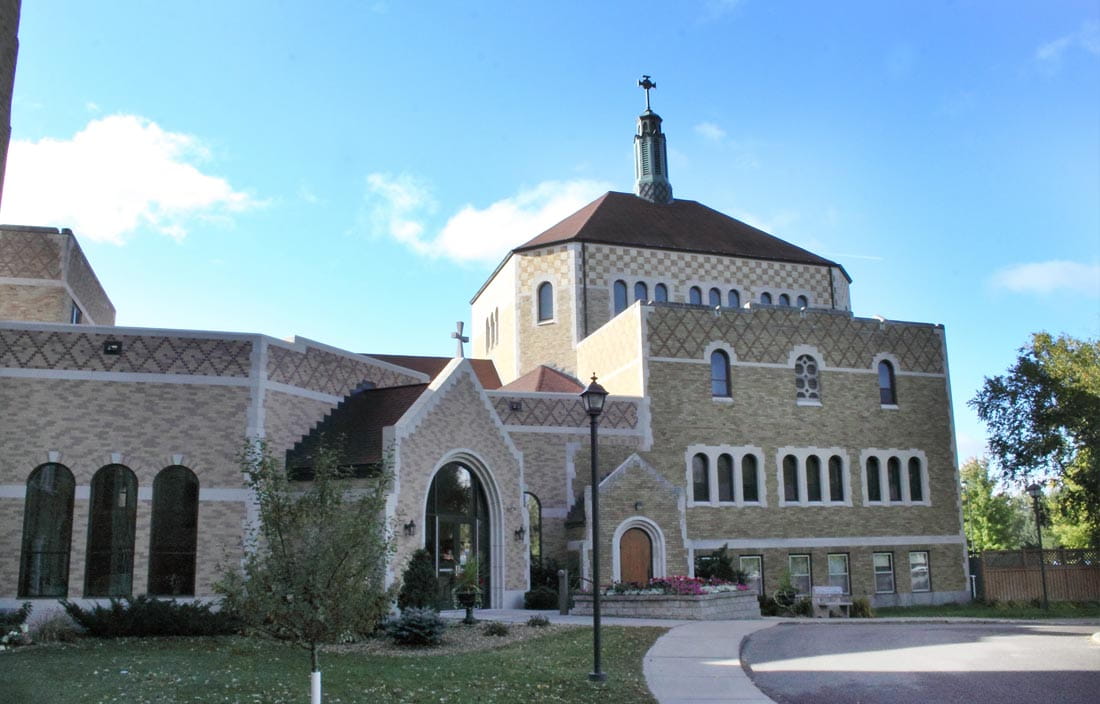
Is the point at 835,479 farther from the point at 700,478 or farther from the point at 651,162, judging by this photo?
the point at 651,162

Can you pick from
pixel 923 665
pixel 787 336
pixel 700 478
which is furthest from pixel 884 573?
pixel 923 665

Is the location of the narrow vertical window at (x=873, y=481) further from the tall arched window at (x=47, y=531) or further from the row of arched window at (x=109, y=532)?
the tall arched window at (x=47, y=531)

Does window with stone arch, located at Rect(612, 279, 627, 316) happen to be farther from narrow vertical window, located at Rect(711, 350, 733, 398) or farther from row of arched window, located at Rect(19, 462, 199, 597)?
row of arched window, located at Rect(19, 462, 199, 597)

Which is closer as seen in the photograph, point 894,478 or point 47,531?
point 47,531

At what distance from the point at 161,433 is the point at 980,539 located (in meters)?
69.7

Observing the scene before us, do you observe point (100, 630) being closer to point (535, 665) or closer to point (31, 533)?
point (31, 533)

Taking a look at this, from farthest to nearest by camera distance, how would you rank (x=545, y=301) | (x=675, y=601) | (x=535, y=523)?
1. (x=545, y=301)
2. (x=535, y=523)
3. (x=675, y=601)

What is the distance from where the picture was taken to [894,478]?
116 feet

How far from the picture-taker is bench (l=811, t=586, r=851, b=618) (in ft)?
92.8

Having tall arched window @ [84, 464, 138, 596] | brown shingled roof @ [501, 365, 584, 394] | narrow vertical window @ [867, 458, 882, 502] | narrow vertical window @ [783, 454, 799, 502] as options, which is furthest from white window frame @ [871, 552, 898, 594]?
tall arched window @ [84, 464, 138, 596]

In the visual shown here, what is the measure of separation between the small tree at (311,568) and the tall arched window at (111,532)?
37.0ft

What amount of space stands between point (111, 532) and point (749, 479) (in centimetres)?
2038

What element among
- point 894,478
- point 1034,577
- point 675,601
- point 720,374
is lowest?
point 1034,577

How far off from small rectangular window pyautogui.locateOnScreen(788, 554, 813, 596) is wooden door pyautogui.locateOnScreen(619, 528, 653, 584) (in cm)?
627
